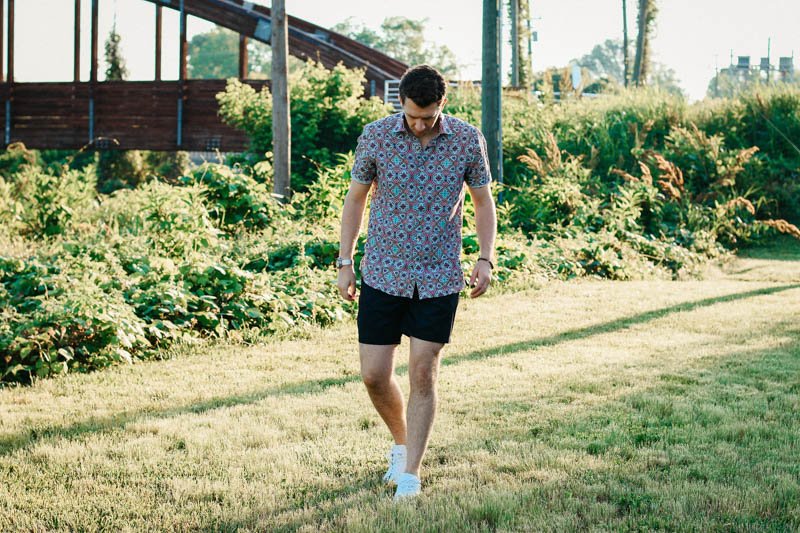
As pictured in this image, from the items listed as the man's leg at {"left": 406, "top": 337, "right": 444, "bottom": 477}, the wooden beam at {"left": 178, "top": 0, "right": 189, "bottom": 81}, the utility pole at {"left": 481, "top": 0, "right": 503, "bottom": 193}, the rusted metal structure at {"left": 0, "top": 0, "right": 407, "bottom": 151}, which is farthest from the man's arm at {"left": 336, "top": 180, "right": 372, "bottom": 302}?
the wooden beam at {"left": 178, "top": 0, "right": 189, "bottom": 81}

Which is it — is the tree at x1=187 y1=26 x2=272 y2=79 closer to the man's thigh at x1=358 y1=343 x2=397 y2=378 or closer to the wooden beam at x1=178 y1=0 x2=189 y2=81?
the wooden beam at x1=178 y1=0 x2=189 y2=81

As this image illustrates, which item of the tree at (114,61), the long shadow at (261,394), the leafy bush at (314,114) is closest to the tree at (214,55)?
the tree at (114,61)

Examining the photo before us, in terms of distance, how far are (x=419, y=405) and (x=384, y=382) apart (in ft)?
0.59

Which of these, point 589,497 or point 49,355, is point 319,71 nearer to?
point 49,355

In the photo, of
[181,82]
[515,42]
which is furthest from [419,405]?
[515,42]

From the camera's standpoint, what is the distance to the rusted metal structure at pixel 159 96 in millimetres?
26203

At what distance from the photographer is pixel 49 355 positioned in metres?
5.80

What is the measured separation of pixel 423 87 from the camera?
132 inches

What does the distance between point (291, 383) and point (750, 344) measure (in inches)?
144

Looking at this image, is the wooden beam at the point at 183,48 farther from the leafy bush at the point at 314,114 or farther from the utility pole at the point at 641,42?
the utility pole at the point at 641,42

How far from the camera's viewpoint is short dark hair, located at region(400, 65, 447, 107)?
334cm

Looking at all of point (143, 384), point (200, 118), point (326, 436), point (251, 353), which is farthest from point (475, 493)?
point (200, 118)

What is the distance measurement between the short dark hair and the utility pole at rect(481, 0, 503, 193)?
32.3 feet

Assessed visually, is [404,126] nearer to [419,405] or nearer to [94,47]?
[419,405]
